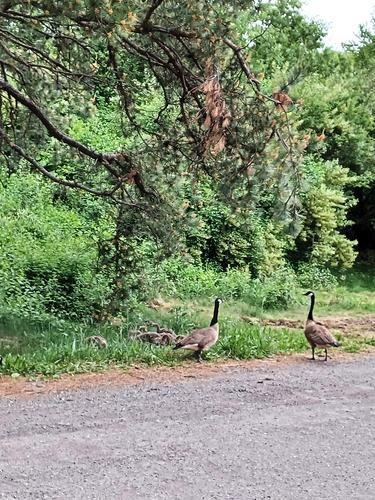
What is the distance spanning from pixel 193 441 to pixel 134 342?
378 centimetres

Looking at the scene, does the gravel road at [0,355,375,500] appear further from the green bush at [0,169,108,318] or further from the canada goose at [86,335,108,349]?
the green bush at [0,169,108,318]

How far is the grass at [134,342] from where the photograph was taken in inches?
336

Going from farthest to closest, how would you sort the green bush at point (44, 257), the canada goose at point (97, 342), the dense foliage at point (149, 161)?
the green bush at point (44, 257)
the canada goose at point (97, 342)
the dense foliage at point (149, 161)

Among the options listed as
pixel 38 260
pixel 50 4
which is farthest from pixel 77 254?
pixel 50 4

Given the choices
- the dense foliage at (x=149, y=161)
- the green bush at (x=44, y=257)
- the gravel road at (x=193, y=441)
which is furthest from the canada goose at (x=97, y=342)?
the green bush at (x=44, y=257)

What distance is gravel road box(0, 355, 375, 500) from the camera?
5102 mm

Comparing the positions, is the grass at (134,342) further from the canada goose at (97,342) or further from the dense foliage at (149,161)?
the dense foliage at (149,161)

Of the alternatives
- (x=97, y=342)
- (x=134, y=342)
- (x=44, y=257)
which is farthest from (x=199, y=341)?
(x=44, y=257)

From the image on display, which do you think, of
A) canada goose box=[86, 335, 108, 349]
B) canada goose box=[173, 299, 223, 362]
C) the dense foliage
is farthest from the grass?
the dense foliage

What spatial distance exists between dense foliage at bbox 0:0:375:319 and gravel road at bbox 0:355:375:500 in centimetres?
217

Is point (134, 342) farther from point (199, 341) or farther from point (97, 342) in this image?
point (199, 341)

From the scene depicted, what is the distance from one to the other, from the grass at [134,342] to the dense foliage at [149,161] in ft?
1.84

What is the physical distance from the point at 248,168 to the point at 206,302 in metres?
5.82

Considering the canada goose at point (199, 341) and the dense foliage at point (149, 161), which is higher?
the dense foliage at point (149, 161)
